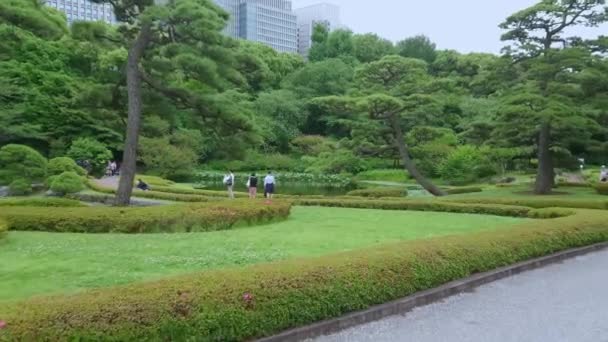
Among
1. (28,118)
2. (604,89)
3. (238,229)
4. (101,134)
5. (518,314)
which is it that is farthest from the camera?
(101,134)

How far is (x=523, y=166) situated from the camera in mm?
32406

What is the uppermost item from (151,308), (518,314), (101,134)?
(101,134)

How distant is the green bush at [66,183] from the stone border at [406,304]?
18034 mm

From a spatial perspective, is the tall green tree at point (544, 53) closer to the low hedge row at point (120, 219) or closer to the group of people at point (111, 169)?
the low hedge row at point (120, 219)

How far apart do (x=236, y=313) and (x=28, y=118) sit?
1370 inches

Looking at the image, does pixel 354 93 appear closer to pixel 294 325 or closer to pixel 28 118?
pixel 294 325

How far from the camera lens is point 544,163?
23.2m

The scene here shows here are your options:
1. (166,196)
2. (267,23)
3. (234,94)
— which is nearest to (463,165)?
(166,196)

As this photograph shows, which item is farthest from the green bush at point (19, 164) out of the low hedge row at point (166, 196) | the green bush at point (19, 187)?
the low hedge row at point (166, 196)

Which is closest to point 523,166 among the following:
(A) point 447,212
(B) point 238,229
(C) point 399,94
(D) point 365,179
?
(D) point 365,179

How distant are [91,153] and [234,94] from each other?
A: 74.6ft

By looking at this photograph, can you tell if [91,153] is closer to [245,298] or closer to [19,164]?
[19,164]

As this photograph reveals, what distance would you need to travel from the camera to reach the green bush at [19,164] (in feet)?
62.2

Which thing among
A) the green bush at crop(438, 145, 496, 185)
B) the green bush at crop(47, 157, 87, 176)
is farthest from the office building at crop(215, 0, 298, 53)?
the green bush at crop(47, 157, 87, 176)
